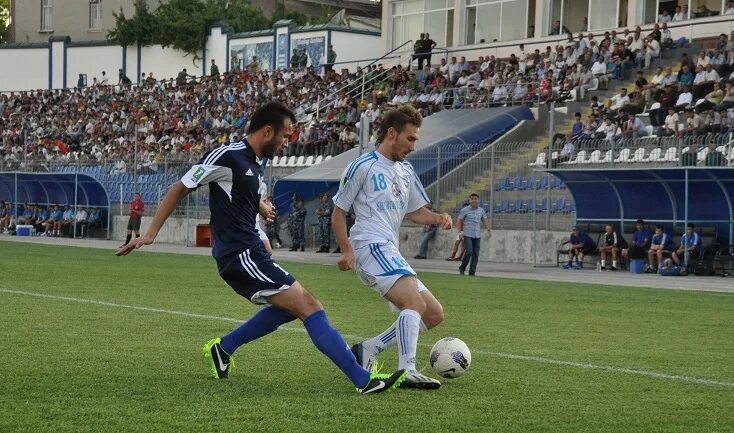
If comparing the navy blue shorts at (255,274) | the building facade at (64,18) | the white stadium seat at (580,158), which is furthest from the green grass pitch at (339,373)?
the building facade at (64,18)

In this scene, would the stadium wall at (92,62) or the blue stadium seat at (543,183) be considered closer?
the blue stadium seat at (543,183)

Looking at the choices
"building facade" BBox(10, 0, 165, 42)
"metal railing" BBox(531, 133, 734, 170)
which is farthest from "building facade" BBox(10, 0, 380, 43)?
"metal railing" BBox(531, 133, 734, 170)

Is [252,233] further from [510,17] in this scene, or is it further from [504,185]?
[510,17]

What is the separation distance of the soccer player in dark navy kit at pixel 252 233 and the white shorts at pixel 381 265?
52 cm

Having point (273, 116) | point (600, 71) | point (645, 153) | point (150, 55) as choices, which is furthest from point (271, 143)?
point (150, 55)

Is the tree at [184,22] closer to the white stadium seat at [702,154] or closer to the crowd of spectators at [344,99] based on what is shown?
the crowd of spectators at [344,99]

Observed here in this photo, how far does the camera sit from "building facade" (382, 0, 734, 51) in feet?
138

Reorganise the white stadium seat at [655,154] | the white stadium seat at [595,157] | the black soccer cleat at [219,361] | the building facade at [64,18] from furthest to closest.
A: 1. the building facade at [64,18]
2. the white stadium seat at [595,157]
3. the white stadium seat at [655,154]
4. the black soccer cleat at [219,361]

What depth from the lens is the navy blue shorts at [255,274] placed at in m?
8.48

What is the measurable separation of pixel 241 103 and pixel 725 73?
23.0 metres

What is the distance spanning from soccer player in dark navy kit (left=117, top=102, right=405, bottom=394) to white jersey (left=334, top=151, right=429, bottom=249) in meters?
0.59

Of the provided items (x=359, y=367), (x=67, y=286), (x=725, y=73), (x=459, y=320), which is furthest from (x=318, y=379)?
(x=725, y=73)

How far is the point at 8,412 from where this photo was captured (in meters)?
7.13

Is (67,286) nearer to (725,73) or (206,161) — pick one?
(206,161)
